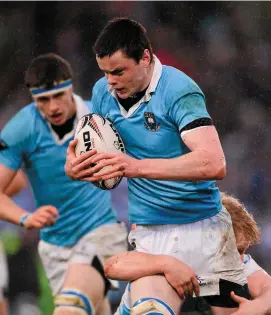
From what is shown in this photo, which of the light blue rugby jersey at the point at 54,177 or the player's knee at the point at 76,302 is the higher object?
the light blue rugby jersey at the point at 54,177

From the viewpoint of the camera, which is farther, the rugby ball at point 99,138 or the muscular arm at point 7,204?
the muscular arm at point 7,204

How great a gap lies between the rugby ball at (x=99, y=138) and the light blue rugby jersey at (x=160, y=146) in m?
0.05

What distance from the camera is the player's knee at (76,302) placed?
10.7 feet

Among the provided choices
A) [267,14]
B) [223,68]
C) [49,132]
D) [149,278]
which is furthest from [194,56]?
[149,278]

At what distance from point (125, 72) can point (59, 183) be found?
1239 mm

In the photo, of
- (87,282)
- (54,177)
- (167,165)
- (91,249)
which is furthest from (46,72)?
(167,165)

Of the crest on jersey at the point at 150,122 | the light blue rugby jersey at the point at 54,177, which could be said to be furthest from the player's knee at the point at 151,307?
the light blue rugby jersey at the point at 54,177

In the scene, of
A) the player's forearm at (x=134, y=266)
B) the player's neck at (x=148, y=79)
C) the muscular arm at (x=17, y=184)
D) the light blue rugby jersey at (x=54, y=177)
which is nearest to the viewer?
the player's forearm at (x=134, y=266)

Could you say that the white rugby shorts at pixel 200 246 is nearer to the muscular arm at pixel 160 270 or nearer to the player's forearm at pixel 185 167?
the muscular arm at pixel 160 270

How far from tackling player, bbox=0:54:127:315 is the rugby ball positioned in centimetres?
99

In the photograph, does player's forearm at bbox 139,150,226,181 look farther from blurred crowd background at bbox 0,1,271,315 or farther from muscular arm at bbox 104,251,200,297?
blurred crowd background at bbox 0,1,271,315

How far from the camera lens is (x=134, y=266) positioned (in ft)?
8.00

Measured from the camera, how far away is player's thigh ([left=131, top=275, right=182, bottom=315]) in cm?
234

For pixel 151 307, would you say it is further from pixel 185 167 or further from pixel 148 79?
pixel 148 79
